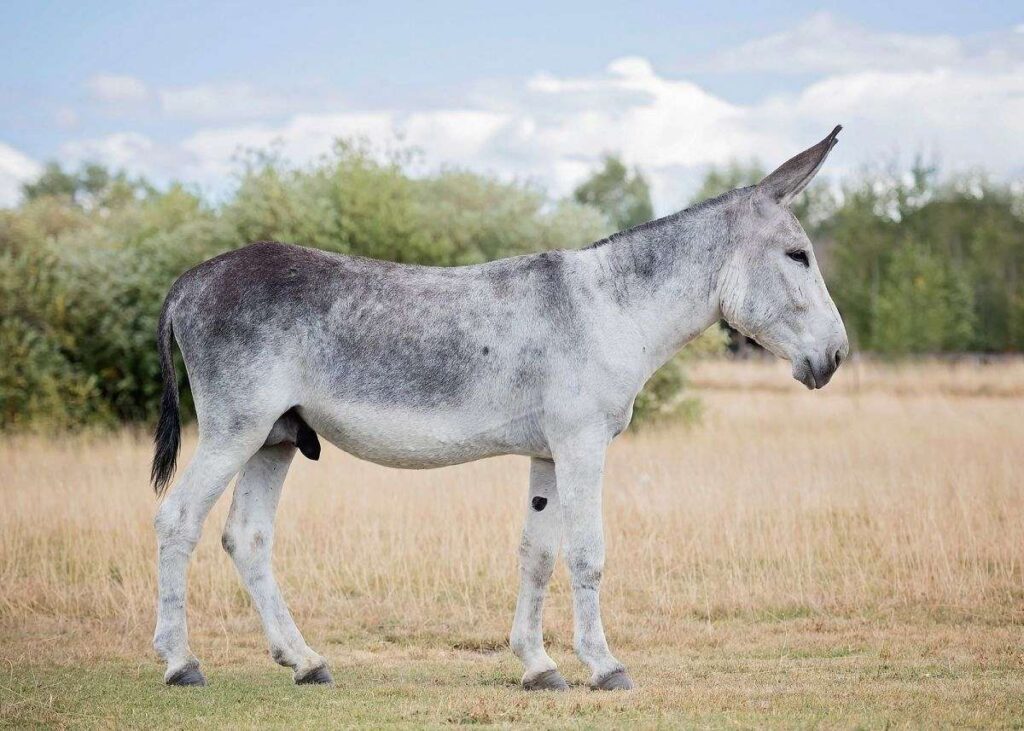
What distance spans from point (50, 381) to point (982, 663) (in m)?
17.6

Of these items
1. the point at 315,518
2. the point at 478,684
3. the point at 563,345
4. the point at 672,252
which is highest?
the point at 672,252

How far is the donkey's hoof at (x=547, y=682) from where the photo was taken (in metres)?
7.01

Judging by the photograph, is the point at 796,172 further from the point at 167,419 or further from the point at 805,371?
the point at 167,419

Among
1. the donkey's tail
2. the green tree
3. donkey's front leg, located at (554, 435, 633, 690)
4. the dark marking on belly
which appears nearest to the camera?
donkey's front leg, located at (554, 435, 633, 690)

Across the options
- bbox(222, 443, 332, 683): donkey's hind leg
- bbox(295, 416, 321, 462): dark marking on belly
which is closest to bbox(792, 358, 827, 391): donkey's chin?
bbox(295, 416, 321, 462): dark marking on belly

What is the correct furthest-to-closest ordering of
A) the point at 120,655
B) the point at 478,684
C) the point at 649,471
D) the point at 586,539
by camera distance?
the point at 649,471, the point at 120,655, the point at 478,684, the point at 586,539

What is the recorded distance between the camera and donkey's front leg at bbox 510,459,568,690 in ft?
23.6

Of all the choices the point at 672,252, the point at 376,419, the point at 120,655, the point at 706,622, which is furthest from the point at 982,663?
the point at 120,655

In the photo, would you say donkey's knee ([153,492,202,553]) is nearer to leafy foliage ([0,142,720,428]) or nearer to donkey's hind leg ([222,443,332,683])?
donkey's hind leg ([222,443,332,683])

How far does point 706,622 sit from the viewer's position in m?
9.08

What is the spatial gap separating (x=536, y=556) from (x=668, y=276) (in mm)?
1947

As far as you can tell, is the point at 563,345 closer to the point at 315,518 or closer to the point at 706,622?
the point at 706,622

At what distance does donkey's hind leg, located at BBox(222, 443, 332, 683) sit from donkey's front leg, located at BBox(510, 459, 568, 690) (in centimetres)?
127

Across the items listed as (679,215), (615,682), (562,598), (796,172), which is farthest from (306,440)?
(562,598)
